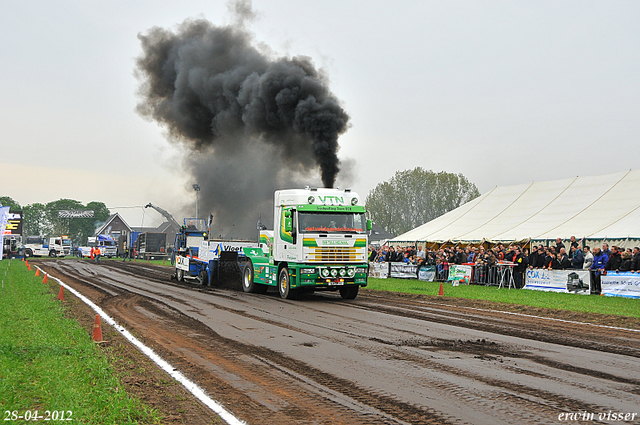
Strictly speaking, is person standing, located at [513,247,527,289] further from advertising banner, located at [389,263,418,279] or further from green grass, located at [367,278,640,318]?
advertising banner, located at [389,263,418,279]

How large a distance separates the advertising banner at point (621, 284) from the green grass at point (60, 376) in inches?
643

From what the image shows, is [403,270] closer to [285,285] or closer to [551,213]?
[551,213]

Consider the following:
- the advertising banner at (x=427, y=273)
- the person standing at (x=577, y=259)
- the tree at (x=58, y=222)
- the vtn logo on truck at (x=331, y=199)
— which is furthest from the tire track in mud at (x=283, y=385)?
the tree at (x=58, y=222)

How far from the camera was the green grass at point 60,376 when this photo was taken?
16.9 feet

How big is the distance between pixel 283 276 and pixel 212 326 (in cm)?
680

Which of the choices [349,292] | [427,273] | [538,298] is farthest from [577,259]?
[349,292]

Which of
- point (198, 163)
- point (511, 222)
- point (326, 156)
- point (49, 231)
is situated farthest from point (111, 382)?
point (49, 231)

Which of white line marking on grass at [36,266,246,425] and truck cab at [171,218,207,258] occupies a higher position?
truck cab at [171,218,207,258]

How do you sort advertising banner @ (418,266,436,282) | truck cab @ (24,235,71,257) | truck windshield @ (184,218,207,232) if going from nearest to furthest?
advertising banner @ (418,266,436,282), truck windshield @ (184,218,207,232), truck cab @ (24,235,71,257)

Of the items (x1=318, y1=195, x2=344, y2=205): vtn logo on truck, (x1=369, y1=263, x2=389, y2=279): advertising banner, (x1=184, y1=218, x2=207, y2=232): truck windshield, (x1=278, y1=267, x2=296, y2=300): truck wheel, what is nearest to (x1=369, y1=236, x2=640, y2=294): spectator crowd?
(x1=369, y1=263, x2=389, y2=279): advertising banner

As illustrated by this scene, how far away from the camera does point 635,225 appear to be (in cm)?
2427

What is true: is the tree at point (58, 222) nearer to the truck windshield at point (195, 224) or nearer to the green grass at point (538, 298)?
the truck windshield at point (195, 224)

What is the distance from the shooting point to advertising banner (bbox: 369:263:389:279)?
29.5 m

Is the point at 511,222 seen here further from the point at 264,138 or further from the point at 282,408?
the point at 282,408
